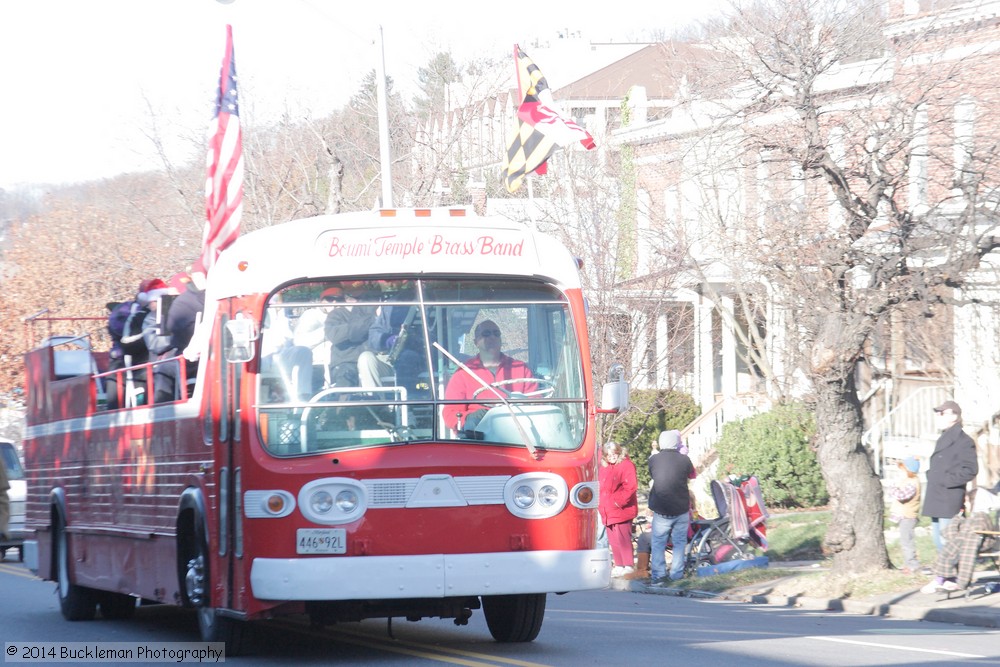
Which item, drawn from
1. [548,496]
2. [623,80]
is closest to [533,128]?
[548,496]

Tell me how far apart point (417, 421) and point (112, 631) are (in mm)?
4821

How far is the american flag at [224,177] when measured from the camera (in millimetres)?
16266

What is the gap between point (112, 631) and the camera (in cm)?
1241

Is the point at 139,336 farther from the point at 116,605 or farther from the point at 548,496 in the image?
the point at 548,496

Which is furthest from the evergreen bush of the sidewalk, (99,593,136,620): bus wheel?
(99,593,136,620): bus wheel

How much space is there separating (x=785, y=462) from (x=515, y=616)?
1546cm

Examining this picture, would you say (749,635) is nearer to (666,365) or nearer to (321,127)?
(666,365)

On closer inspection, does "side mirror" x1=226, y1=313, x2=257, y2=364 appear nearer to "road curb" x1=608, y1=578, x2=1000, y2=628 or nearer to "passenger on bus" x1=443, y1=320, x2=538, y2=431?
"passenger on bus" x1=443, y1=320, x2=538, y2=431

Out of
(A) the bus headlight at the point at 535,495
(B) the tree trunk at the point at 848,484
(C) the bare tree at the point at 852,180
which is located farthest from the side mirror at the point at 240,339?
(B) the tree trunk at the point at 848,484

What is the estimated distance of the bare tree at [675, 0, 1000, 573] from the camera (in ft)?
48.0

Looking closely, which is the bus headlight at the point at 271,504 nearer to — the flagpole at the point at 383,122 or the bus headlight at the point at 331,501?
the bus headlight at the point at 331,501

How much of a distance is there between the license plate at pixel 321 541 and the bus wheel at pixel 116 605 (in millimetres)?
5340

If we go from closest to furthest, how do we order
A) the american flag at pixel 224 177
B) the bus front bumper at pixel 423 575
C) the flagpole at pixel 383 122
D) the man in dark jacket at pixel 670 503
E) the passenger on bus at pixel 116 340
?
the bus front bumper at pixel 423 575 → the passenger on bus at pixel 116 340 → the american flag at pixel 224 177 → the man in dark jacket at pixel 670 503 → the flagpole at pixel 383 122

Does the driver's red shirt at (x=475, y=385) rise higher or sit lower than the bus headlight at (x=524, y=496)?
higher
